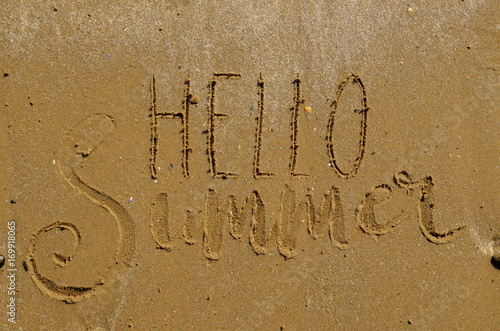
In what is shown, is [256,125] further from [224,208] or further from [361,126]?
[361,126]

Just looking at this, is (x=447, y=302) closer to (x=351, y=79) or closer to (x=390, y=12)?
(x=351, y=79)

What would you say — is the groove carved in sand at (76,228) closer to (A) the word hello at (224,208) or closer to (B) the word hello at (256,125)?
(A) the word hello at (224,208)

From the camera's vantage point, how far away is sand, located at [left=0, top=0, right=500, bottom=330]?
9.39 feet

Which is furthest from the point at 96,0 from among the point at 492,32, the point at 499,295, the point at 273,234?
the point at 499,295

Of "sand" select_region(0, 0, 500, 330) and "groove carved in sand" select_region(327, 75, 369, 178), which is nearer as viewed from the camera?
"sand" select_region(0, 0, 500, 330)

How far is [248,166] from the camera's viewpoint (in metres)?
2.99

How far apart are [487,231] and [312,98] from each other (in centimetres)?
192

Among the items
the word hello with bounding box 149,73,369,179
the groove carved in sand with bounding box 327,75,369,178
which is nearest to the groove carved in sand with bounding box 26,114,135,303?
the word hello with bounding box 149,73,369,179

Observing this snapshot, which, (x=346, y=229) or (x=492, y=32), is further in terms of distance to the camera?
(x=492, y=32)

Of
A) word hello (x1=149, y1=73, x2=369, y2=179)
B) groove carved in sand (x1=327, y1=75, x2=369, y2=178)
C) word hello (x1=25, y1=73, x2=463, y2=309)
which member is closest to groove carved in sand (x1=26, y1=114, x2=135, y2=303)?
word hello (x1=25, y1=73, x2=463, y2=309)

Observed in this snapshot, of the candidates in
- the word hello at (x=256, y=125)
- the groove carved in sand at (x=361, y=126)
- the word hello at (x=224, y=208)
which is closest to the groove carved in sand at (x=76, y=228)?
the word hello at (x=224, y=208)

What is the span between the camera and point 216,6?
3.04 metres

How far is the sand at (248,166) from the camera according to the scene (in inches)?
113

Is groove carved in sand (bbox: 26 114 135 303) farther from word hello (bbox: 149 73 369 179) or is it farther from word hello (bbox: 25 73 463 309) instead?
word hello (bbox: 149 73 369 179)
